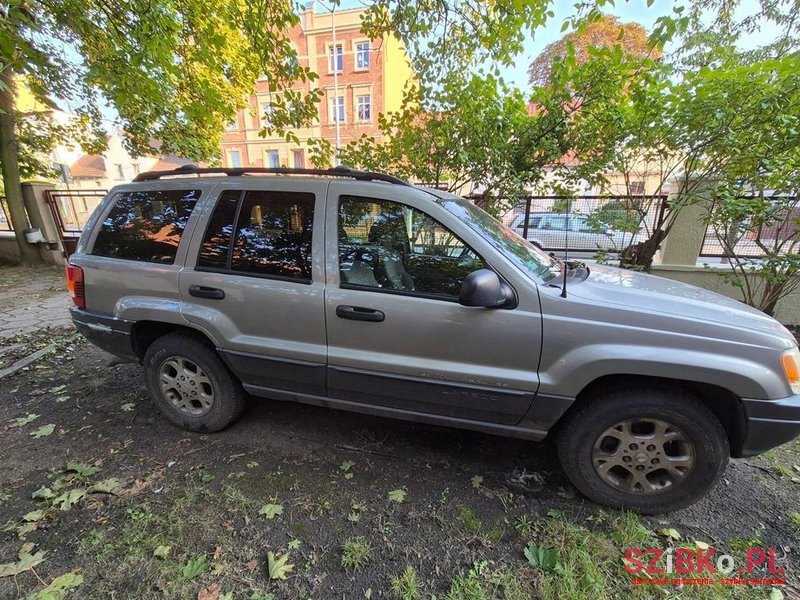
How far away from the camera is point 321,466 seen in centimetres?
252

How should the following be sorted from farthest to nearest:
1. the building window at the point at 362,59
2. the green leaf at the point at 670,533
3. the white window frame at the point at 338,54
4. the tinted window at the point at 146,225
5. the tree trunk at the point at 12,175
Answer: the white window frame at the point at 338,54 < the building window at the point at 362,59 < the tree trunk at the point at 12,175 < the tinted window at the point at 146,225 < the green leaf at the point at 670,533

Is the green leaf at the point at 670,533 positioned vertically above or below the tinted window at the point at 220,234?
below

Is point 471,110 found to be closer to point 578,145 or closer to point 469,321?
point 578,145

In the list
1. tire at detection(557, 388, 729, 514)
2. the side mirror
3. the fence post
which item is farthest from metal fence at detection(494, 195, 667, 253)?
the fence post

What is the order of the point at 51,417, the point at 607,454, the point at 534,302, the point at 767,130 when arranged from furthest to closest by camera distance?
the point at 767,130, the point at 51,417, the point at 607,454, the point at 534,302

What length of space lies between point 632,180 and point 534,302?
5088 millimetres

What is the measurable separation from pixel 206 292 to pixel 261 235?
0.55m

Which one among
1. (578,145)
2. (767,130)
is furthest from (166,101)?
(767,130)

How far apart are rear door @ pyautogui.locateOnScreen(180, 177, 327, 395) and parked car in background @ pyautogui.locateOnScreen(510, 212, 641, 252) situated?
4305mm

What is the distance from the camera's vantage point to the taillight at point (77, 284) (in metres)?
2.85

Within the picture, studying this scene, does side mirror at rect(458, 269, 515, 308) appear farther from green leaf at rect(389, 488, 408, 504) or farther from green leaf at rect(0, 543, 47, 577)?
green leaf at rect(0, 543, 47, 577)

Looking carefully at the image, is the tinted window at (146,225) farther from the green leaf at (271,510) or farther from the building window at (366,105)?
the building window at (366,105)

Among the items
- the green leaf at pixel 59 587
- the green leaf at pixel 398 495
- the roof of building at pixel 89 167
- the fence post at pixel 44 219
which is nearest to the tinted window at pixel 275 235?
the green leaf at pixel 398 495

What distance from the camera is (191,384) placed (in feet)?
9.15
